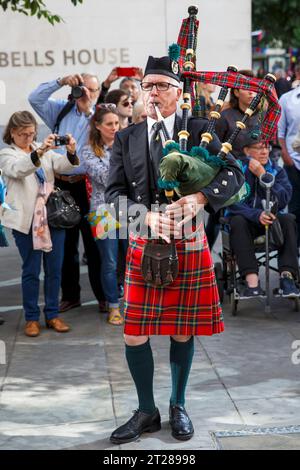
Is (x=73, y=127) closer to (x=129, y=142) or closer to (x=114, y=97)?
(x=114, y=97)

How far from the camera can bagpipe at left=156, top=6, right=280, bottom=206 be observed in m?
4.32

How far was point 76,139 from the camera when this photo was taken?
7.50 metres

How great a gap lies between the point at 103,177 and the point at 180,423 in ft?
9.38

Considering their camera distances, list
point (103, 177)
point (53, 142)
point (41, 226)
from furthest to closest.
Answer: point (103, 177), point (41, 226), point (53, 142)

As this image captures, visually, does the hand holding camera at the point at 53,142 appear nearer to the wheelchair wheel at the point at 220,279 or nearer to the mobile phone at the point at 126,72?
the wheelchair wheel at the point at 220,279

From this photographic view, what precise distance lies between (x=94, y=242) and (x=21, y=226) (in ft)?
3.17

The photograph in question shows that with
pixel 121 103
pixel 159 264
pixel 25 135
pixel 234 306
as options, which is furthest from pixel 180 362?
pixel 121 103

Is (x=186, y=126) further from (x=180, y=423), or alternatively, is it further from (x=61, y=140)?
(x=61, y=140)

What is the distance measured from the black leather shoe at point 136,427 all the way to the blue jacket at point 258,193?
2930 millimetres

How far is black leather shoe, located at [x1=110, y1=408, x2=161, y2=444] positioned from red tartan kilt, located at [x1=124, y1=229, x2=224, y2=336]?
47 cm

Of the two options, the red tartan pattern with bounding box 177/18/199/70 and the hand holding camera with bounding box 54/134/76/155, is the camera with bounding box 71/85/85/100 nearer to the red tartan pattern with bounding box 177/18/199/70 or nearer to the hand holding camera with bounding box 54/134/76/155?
the hand holding camera with bounding box 54/134/76/155

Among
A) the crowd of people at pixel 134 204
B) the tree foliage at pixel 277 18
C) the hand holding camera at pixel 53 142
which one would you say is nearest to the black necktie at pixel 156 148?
the crowd of people at pixel 134 204

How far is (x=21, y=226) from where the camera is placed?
6816 millimetres

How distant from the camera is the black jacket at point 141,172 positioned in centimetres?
456
